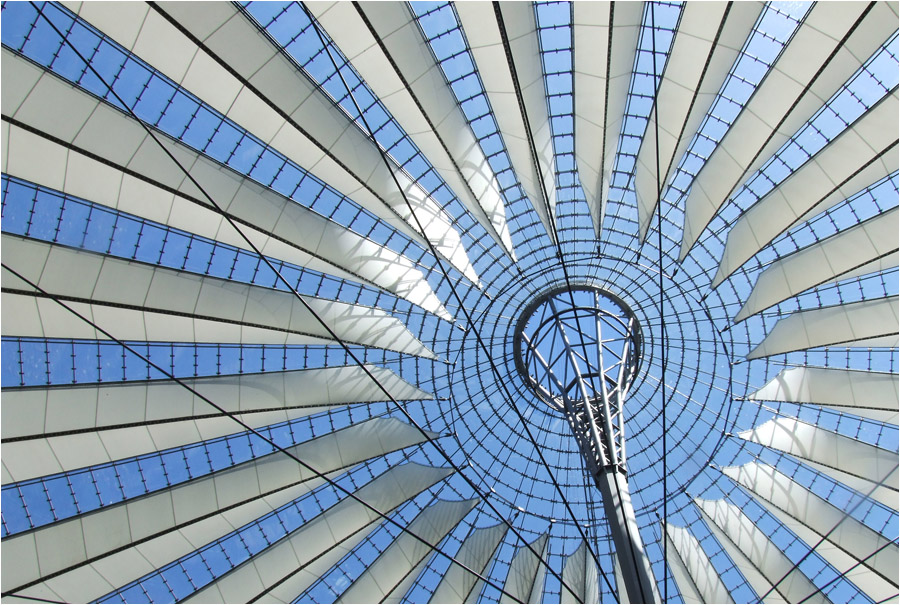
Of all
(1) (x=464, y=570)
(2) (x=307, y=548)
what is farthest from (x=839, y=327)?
(2) (x=307, y=548)

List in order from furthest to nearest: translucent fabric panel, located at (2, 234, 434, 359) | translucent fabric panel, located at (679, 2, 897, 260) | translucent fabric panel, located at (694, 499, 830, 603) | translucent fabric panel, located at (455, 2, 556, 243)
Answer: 1. translucent fabric panel, located at (694, 499, 830, 603)
2. translucent fabric panel, located at (2, 234, 434, 359)
3. translucent fabric panel, located at (455, 2, 556, 243)
4. translucent fabric panel, located at (679, 2, 897, 260)

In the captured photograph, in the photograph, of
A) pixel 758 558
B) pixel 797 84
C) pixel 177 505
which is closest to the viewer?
pixel 797 84

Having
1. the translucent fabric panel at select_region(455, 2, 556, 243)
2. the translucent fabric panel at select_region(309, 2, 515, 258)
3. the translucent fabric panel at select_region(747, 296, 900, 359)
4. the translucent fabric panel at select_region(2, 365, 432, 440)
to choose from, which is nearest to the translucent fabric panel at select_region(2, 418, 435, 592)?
the translucent fabric panel at select_region(2, 365, 432, 440)

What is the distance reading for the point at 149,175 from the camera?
16141 millimetres

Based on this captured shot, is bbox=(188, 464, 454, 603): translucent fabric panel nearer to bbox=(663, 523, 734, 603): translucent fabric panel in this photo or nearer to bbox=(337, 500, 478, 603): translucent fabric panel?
bbox=(337, 500, 478, 603): translucent fabric panel

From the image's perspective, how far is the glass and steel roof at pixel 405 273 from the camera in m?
15.5

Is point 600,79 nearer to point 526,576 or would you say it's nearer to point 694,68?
point 694,68

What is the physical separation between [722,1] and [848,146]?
5.96 m

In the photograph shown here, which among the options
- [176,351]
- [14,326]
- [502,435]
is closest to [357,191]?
[176,351]

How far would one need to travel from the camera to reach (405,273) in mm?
21719

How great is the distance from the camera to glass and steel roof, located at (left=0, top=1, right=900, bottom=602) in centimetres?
1554

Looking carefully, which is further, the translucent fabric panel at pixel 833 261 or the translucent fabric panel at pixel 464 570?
the translucent fabric panel at pixel 464 570

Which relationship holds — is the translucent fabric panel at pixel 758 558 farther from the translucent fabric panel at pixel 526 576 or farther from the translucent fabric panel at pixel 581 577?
the translucent fabric panel at pixel 526 576

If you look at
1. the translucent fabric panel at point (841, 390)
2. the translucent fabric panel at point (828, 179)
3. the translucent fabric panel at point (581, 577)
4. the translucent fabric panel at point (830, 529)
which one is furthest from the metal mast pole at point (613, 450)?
the translucent fabric panel at point (830, 529)
